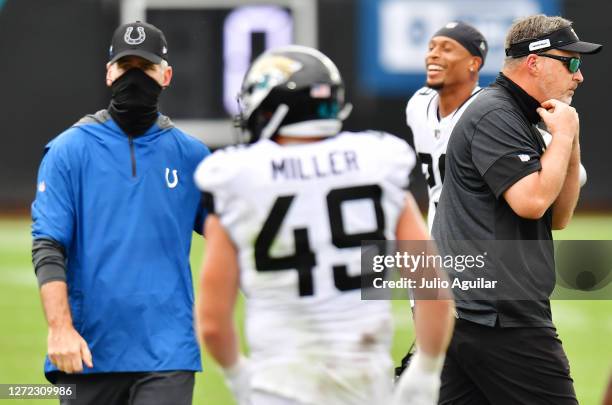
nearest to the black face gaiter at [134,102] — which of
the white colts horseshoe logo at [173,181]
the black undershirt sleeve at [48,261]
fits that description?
the white colts horseshoe logo at [173,181]

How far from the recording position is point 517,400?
4.37 m

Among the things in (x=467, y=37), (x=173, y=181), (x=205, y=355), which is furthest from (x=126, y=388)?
(x=205, y=355)

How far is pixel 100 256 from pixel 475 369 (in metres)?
1.43

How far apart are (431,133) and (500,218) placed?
1.47 metres

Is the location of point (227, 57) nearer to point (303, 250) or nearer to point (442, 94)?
point (442, 94)

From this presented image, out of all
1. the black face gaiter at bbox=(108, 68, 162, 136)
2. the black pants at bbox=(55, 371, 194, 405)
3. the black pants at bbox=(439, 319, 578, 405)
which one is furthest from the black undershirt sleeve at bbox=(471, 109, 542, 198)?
the black pants at bbox=(55, 371, 194, 405)

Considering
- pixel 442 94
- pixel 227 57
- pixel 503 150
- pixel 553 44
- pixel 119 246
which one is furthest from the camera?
pixel 227 57

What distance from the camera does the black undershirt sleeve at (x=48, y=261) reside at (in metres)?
3.89

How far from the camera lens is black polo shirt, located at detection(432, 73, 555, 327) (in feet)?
14.2

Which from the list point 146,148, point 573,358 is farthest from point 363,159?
point 573,358

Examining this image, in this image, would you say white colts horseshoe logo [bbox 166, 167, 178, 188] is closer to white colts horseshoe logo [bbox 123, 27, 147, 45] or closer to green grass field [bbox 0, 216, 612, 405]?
white colts horseshoe logo [bbox 123, 27, 147, 45]

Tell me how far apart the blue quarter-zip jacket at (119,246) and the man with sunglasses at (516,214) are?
3.44 ft

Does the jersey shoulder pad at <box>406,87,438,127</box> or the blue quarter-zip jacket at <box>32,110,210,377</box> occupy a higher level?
the jersey shoulder pad at <box>406,87,438,127</box>

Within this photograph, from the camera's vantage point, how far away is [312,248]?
125 inches
